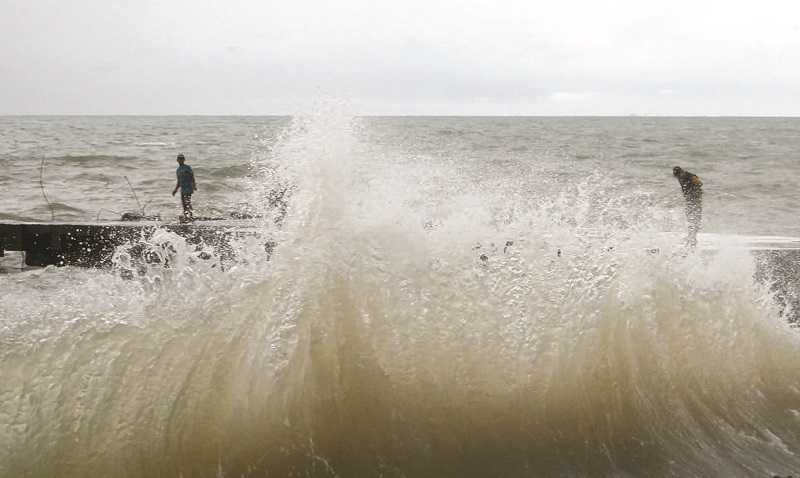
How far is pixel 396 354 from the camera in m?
5.85

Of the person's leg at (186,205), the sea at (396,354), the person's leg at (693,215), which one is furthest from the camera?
the person's leg at (186,205)

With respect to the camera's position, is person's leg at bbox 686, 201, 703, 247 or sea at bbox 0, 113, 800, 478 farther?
person's leg at bbox 686, 201, 703, 247

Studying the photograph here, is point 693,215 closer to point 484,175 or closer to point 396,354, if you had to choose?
point 396,354

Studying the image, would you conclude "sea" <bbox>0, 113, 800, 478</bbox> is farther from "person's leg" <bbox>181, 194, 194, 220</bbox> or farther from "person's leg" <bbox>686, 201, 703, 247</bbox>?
"person's leg" <bbox>181, 194, 194, 220</bbox>

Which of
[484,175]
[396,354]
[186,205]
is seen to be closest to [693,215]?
[396,354]

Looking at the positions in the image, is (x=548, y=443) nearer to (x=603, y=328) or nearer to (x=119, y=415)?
(x=603, y=328)

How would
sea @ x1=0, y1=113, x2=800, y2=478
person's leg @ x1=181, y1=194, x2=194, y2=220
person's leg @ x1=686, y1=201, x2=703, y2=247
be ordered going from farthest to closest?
1. person's leg @ x1=181, y1=194, x2=194, y2=220
2. person's leg @ x1=686, y1=201, x2=703, y2=247
3. sea @ x1=0, y1=113, x2=800, y2=478

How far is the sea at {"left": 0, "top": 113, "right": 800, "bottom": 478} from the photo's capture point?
5031 mm

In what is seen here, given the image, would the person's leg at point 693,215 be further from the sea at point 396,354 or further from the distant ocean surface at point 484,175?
the distant ocean surface at point 484,175

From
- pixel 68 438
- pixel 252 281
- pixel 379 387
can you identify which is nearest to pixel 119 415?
pixel 68 438

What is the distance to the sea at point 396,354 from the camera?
503cm

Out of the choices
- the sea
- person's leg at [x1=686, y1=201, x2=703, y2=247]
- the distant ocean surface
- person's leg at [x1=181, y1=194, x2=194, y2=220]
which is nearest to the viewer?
the sea

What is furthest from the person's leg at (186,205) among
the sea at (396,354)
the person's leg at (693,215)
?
the person's leg at (693,215)

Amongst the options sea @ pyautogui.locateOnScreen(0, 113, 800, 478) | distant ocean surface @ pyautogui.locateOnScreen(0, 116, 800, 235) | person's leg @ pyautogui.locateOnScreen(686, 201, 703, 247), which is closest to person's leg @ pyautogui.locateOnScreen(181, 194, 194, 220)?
distant ocean surface @ pyautogui.locateOnScreen(0, 116, 800, 235)
